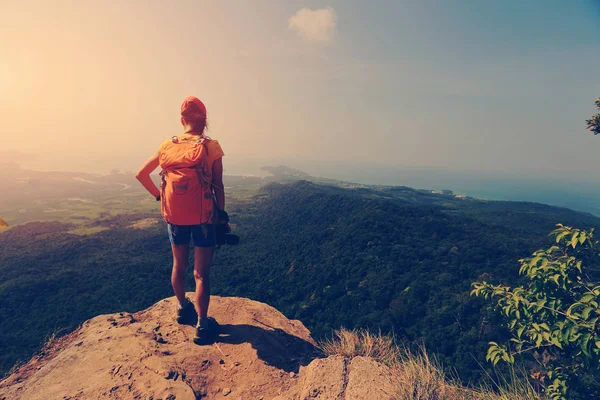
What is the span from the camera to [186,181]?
3553 mm

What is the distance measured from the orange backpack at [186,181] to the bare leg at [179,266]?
0.52m

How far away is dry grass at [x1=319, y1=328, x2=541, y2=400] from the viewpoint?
3135 millimetres

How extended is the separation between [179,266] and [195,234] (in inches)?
30.5

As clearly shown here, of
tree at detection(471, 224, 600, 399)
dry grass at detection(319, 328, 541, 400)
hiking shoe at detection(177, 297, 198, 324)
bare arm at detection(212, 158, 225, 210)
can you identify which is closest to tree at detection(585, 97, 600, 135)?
tree at detection(471, 224, 600, 399)

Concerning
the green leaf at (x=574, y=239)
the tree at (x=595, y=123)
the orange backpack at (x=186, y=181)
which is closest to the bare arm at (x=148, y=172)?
the orange backpack at (x=186, y=181)

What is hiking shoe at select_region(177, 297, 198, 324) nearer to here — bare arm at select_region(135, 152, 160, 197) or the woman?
the woman

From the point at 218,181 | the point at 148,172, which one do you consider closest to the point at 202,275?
the point at 218,181

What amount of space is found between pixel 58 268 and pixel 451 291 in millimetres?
54797

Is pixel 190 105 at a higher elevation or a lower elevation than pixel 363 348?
higher

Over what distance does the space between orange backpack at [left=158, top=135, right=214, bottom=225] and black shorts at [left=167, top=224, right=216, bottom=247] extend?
166 millimetres

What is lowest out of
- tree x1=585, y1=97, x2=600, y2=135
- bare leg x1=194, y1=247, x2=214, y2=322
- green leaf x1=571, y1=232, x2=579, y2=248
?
bare leg x1=194, y1=247, x2=214, y2=322

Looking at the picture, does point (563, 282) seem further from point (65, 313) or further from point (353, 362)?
point (65, 313)

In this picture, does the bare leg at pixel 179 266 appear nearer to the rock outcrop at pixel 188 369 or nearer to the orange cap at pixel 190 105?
the rock outcrop at pixel 188 369

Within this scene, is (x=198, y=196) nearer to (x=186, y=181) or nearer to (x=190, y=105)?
(x=186, y=181)
